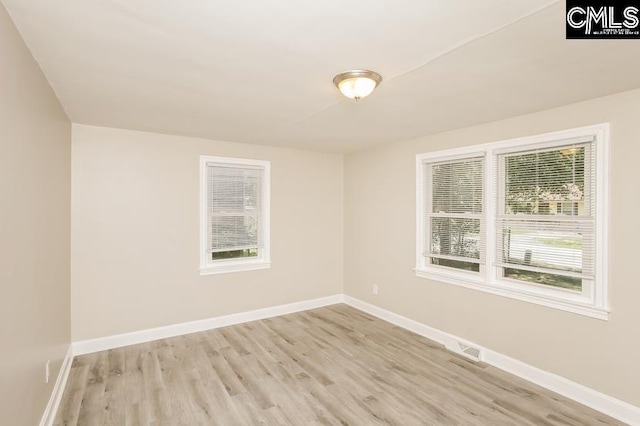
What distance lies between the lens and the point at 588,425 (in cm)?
239

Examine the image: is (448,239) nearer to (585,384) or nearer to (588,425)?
(585,384)

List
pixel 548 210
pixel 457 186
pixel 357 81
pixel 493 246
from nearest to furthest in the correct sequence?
pixel 357 81 < pixel 548 210 < pixel 493 246 < pixel 457 186

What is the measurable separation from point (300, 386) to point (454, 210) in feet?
8.20

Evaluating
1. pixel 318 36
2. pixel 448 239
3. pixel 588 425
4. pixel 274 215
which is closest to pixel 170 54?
pixel 318 36

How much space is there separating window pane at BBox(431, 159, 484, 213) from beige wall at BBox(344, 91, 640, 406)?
0.84 feet

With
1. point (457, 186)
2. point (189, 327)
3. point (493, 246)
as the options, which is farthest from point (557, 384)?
point (189, 327)

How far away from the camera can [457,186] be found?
12.3 ft

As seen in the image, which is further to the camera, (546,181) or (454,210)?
(454,210)

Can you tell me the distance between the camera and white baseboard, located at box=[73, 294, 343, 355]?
3580 millimetres

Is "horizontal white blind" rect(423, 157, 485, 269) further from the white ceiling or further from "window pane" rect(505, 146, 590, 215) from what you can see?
the white ceiling

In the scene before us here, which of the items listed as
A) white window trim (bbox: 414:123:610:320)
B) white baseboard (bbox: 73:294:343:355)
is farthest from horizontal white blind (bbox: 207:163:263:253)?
white window trim (bbox: 414:123:610:320)

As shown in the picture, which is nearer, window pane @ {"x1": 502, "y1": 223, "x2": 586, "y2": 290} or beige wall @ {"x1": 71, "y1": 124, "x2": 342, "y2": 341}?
window pane @ {"x1": 502, "y1": 223, "x2": 586, "y2": 290}

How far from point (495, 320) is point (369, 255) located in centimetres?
193

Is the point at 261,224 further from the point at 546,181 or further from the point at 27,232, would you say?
the point at 546,181
